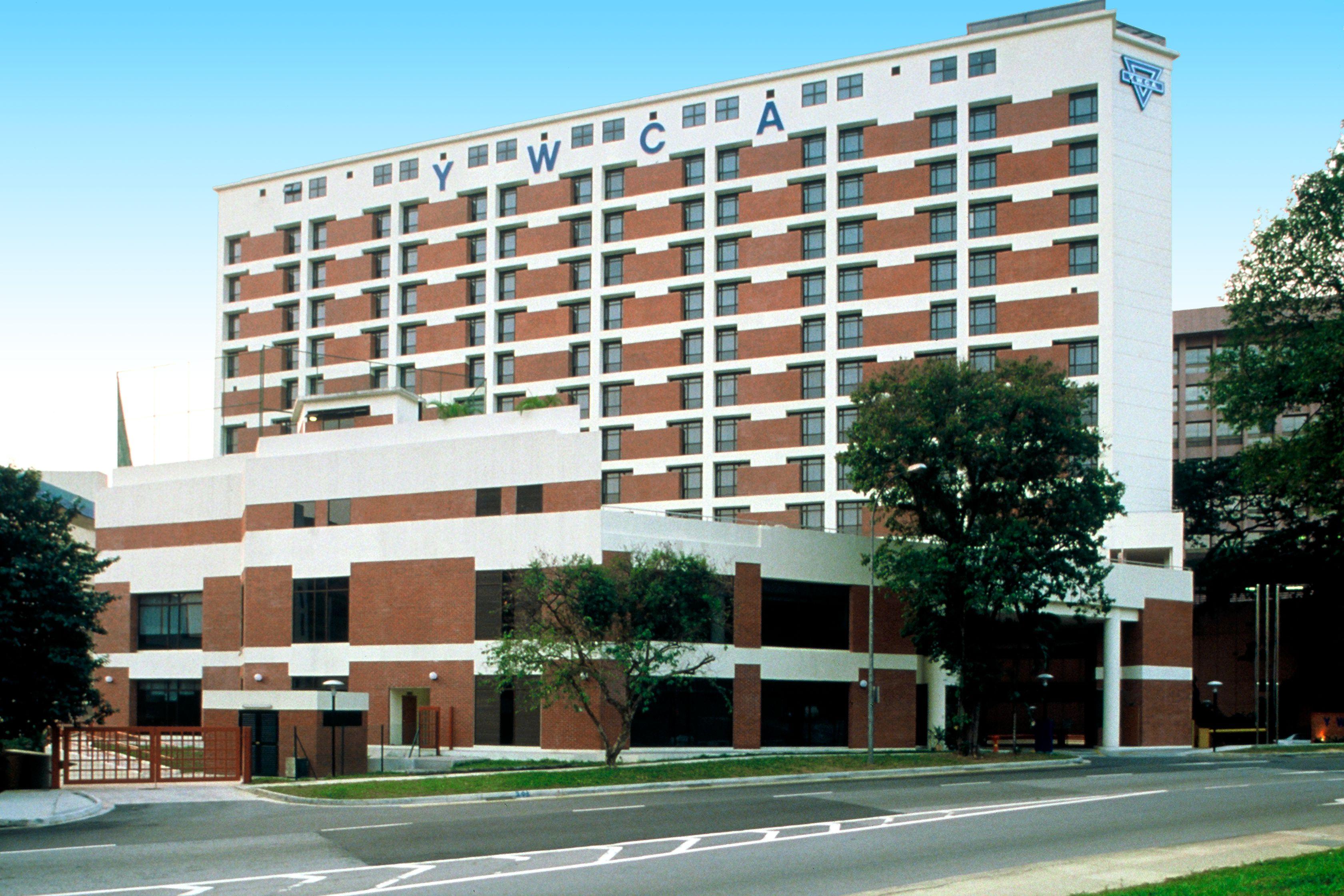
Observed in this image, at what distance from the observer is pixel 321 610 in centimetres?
5338

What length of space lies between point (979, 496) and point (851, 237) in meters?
28.3

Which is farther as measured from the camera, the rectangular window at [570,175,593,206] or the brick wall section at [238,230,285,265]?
the brick wall section at [238,230,285,265]

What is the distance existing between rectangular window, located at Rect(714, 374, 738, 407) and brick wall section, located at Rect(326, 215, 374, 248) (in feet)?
88.1

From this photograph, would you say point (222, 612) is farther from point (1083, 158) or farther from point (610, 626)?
point (1083, 158)

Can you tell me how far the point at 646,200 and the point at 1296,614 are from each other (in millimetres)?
47344

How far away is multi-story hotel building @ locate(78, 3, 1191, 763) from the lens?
167 feet

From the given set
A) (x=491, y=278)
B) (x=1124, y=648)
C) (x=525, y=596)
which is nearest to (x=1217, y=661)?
(x=1124, y=648)

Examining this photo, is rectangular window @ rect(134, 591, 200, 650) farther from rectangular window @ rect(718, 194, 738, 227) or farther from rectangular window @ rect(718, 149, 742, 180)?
rectangular window @ rect(718, 149, 742, 180)

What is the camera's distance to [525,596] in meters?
41.5

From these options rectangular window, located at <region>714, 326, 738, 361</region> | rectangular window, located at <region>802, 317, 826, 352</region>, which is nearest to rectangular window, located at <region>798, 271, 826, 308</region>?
rectangular window, located at <region>802, 317, 826, 352</region>

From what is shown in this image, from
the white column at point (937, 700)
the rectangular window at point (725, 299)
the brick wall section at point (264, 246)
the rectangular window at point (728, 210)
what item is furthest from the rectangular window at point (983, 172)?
the brick wall section at point (264, 246)

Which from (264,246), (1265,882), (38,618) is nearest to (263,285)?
(264,246)

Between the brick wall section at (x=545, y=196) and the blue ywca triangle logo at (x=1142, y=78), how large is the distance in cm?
3203

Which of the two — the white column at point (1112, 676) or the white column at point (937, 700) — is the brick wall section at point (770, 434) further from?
the white column at point (937, 700)
